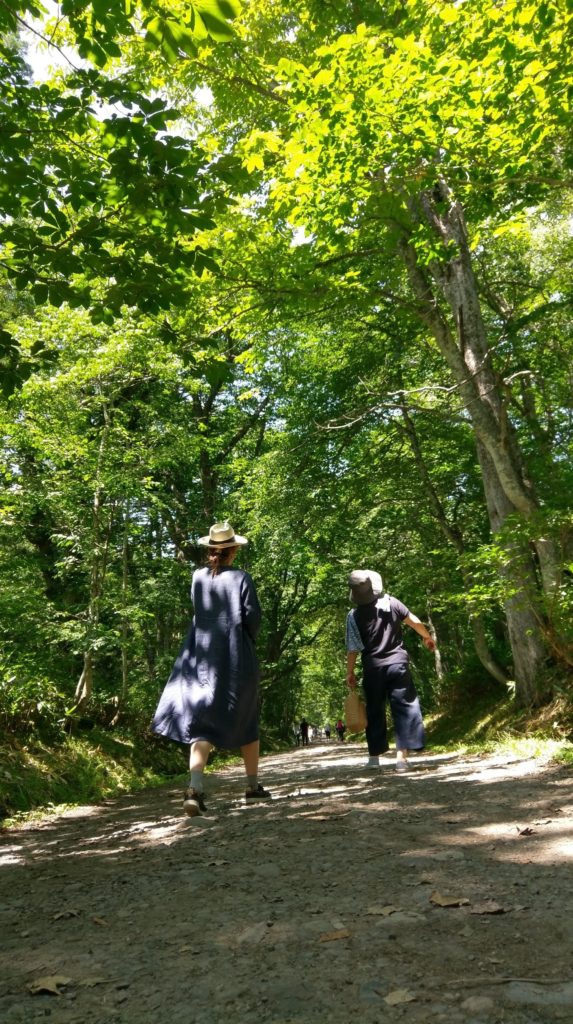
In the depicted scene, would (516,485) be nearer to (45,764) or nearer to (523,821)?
(523,821)

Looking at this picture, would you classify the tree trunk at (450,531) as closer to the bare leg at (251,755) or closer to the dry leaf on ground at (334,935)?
the bare leg at (251,755)

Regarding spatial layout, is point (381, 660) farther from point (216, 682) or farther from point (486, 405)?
point (486, 405)

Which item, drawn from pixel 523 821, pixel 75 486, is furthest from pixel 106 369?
pixel 523 821

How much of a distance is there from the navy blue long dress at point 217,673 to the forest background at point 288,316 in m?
1.85

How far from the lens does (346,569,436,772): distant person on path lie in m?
6.99

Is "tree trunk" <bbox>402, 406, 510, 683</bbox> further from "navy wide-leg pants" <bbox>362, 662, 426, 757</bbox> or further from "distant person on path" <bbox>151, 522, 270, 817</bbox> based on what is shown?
"distant person on path" <bbox>151, 522, 270, 817</bbox>

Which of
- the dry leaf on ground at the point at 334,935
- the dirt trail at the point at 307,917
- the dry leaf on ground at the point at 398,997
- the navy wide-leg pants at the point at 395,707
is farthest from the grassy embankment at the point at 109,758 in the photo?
the dry leaf on ground at the point at 398,997

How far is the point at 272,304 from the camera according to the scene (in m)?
10.3

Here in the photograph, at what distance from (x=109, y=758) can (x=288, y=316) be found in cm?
706

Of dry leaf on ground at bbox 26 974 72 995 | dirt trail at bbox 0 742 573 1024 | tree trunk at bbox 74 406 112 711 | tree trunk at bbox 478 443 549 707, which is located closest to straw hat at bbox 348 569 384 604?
tree trunk at bbox 478 443 549 707

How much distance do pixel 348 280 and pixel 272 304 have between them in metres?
1.65

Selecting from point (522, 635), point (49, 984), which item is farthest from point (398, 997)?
point (522, 635)

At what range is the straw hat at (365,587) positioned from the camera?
7.27 metres

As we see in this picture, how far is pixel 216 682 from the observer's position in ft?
17.0
